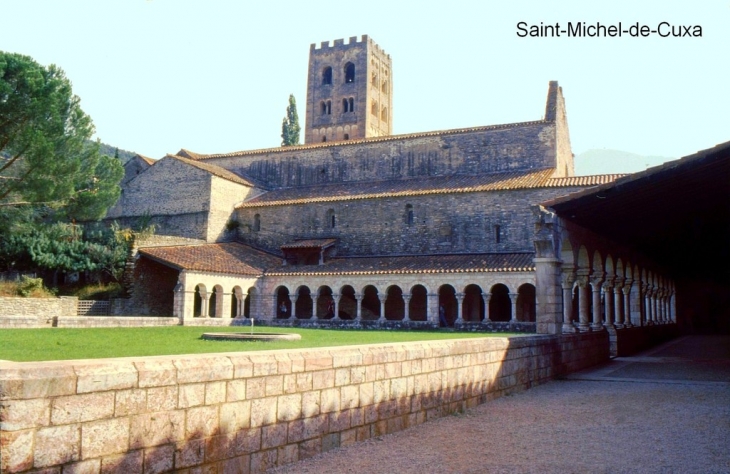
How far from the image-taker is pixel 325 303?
109 feet

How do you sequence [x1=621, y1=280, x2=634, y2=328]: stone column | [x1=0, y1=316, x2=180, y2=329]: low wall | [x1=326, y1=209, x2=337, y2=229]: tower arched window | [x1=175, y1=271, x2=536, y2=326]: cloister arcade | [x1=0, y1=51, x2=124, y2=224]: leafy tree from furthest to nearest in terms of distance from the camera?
[x1=326, y1=209, x2=337, y2=229]: tower arched window → [x1=175, y1=271, x2=536, y2=326]: cloister arcade → [x1=0, y1=51, x2=124, y2=224]: leafy tree → [x1=621, y1=280, x2=634, y2=328]: stone column → [x1=0, y1=316, x2=180, y2=329]: low wall

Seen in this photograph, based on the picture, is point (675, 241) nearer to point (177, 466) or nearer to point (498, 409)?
point (498, 409)

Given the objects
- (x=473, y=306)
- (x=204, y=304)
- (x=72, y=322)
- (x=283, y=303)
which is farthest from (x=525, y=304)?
(x=72, y=322)

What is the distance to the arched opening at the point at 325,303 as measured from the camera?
3100 centimetres

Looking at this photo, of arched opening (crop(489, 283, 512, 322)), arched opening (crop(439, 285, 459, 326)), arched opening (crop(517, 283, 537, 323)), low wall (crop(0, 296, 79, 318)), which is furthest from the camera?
arched opening (crop(489, 283, 512, 322))

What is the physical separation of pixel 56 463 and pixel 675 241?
18.9 m

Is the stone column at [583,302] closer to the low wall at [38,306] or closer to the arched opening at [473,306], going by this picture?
the arched opening at [473,306]

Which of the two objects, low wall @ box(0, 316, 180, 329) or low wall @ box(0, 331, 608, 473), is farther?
low wall @ box(0, 316, 180, 329)

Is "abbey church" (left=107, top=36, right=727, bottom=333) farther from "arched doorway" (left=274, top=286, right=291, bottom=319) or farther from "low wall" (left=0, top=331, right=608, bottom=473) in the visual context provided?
"low wall" (left=0, top=331, right=608, bottom=473)

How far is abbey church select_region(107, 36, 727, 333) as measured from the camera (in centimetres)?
2766

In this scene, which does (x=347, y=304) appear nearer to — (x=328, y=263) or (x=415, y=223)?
(x=328, y=263)

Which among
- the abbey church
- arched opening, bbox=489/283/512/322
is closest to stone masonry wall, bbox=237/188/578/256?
the abbey church

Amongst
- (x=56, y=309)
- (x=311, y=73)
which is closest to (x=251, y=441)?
(x=56, y=309)

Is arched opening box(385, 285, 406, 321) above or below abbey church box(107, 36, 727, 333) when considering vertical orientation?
below
